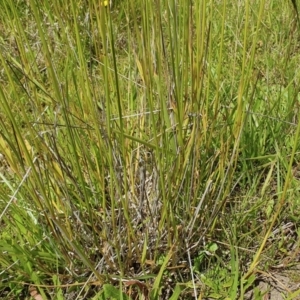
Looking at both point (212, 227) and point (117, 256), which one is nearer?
point (117, 256)

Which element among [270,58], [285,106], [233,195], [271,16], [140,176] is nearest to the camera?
[140,176]

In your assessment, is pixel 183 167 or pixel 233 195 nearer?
pixel 183 167

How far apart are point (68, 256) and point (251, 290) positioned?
42cm

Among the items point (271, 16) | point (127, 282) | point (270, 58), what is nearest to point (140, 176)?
point (127, 282)

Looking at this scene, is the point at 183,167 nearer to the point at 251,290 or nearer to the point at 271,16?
the point at 251,290

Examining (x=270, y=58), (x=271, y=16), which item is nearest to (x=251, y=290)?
(x=270, y=58)

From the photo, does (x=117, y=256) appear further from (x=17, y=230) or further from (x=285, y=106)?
(x=285, y=106)

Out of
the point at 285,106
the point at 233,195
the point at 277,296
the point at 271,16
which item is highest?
the point at 271,16

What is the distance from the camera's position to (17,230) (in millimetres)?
1136

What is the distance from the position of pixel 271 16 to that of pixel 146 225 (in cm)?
112

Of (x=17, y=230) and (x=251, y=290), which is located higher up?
(x=17, y=230)

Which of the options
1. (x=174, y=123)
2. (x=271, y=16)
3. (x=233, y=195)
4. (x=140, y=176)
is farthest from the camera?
(x=271, y=16)

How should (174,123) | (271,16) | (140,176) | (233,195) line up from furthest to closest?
(271,16) → (233,195) → (140,176) → (174,123)

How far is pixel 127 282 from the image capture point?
1.04 meters
